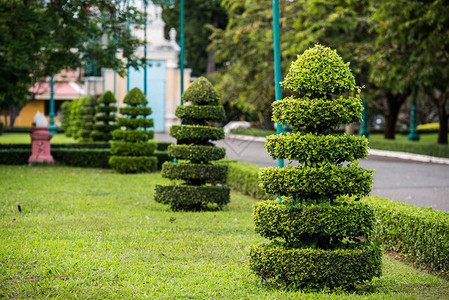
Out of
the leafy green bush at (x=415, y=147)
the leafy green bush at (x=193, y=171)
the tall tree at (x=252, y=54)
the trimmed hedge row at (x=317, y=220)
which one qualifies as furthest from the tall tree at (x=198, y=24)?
the trimmed hedge row at (x=317, y=220)

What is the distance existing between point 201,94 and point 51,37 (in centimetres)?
947

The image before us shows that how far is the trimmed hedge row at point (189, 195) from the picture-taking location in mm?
11531

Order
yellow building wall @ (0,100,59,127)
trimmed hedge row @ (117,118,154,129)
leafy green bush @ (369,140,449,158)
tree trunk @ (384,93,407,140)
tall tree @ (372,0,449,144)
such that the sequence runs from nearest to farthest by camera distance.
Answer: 1. trimmed hedge row @ (117,118,154,129)
2. tall tree @ (372,0,449,144)
3. leafy green bush @ (369,140,449,158)
4. tree trunk @ (384,93,407,140)
5. yellow building wall @ (0,100,59,127)

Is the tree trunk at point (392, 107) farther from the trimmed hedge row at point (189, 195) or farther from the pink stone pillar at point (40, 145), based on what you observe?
the trimmed hedge row at point (189, 195)

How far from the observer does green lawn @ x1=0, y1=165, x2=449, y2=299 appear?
19.8 ft

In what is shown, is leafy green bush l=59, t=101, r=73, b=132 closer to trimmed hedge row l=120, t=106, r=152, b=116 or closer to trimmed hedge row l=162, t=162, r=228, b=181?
trimmed hedge row l=120, t=106, r=152, b=116

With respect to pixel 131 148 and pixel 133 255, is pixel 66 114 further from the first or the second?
pixel 133 255

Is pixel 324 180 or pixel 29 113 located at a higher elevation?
pixel 29 113

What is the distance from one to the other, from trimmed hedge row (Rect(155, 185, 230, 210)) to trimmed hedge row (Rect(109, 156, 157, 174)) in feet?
23.9

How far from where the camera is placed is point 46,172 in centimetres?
1847

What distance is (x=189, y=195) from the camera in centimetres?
1153

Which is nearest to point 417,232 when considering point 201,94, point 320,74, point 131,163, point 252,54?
point 320,74

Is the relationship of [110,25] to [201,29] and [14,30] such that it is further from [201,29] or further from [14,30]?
[201,29]

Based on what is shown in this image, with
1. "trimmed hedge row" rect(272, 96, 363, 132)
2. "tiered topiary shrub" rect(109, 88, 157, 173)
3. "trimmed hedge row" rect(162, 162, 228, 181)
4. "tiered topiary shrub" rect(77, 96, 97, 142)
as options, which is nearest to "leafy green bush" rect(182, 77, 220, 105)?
"trimmed hedge row" rect(162, 162, 228, 181)
